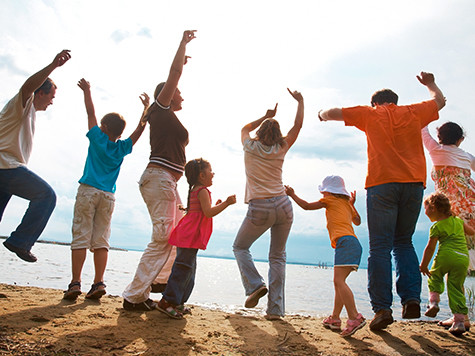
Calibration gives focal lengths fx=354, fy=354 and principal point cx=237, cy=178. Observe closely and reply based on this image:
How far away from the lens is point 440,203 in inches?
179

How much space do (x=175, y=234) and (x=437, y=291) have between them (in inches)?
131


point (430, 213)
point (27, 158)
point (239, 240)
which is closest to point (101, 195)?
point (27, 158)

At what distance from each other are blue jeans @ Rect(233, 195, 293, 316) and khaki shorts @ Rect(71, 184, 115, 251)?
1751mm

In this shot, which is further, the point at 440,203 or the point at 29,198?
the point at 440,203

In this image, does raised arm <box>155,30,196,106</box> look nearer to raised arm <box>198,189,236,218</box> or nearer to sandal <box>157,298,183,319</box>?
raised arm <box>198,189,236,218</box>

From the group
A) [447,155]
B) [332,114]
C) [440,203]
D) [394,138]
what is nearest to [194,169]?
[332,114]

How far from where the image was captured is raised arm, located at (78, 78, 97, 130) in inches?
186

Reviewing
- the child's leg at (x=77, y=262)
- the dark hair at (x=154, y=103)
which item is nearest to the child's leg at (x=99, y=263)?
the child's leg at (x=77, y=262)

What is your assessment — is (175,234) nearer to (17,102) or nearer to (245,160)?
(245,160)

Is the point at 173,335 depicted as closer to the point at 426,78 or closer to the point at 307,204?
the point at 307,204

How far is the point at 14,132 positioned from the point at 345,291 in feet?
13.7

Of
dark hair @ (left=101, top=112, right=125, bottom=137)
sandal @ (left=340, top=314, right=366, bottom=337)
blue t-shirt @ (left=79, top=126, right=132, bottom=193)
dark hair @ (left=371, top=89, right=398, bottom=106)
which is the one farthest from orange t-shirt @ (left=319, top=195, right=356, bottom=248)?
dark hair @ (left=101, top=112, right=125, bottom=137)

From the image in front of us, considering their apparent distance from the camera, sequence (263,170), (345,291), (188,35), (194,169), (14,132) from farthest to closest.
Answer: (263,170)
(194,169)
(188,35)
(14,132)
(345,291)

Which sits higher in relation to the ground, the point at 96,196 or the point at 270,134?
the point at 270,134
